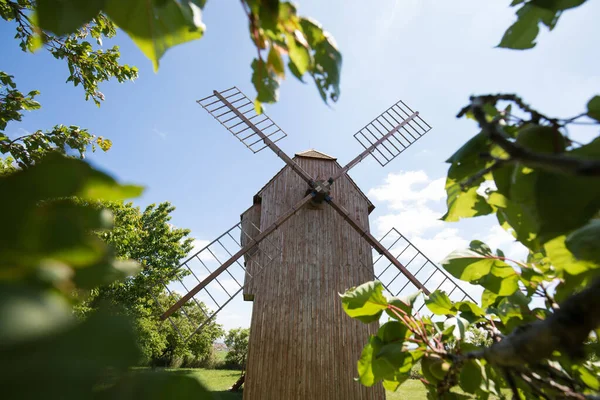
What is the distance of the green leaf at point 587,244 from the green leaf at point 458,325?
2.56 ft

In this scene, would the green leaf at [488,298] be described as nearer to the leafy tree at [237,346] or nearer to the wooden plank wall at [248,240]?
the wooden plank wall at [248,240]

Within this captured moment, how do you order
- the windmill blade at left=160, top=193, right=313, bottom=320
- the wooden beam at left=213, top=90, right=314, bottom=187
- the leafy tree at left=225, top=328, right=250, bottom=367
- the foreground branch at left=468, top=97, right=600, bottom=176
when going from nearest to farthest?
the foreground branch at left=468, top=97, right=600, bottom=176, the windmill blade at left=160, top=193, right=313, bottom=320, the wooden beam at left=213, top=90, right=314, bottom=187, the leafy tree at left=225, top=328, right=250, bottom=367

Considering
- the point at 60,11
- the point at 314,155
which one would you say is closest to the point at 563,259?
the point at 60,11

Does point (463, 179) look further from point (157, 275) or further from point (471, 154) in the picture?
point (157, 275)

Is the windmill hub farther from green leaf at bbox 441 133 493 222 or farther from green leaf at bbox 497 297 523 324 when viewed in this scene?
green leaf at bbox 441 133 493 222

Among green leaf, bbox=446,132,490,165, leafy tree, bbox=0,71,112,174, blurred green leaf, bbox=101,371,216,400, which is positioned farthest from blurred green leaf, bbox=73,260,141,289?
leafy tree, bbox=0,71,112,174

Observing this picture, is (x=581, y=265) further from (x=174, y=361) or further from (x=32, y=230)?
(x=174, y=361)

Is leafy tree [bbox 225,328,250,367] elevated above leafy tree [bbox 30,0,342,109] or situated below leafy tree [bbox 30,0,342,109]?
above

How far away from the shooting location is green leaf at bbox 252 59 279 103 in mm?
649

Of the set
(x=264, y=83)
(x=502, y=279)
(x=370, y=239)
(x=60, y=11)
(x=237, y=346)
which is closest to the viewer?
(x=60, y=11)

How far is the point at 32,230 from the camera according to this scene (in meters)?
0.31

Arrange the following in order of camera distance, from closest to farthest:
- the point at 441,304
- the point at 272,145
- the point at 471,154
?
the point at 471,154 → the point at 441,304 → the point at 272,145

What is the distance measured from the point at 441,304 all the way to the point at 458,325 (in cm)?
27

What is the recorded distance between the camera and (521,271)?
133 cm
